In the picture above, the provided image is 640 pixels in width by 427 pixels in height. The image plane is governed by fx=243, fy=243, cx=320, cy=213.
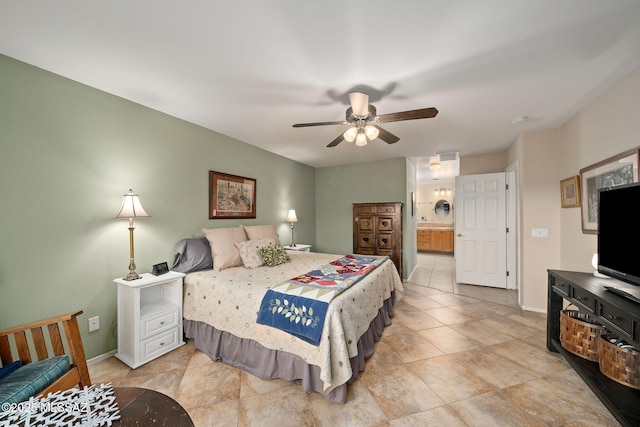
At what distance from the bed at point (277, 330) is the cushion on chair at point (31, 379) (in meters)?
1.08

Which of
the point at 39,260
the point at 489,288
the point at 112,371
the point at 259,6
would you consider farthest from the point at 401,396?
the point at 489,288

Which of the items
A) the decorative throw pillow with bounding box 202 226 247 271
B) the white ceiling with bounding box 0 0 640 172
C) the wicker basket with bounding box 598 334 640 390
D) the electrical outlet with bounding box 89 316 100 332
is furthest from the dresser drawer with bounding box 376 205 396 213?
the electrical outlet with bounding box 89 316 100 332

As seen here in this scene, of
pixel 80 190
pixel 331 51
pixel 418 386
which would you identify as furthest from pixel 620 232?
pixel 80 190

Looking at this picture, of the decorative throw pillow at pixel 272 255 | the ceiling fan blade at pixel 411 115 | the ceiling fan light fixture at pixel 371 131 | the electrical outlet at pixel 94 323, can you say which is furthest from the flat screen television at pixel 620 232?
the electrical outlet at pixel 94 323

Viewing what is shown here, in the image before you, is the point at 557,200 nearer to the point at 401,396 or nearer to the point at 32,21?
the point at 401,396

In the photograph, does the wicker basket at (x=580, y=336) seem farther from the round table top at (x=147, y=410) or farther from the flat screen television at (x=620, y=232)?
the round table top at (x=147, y=410)

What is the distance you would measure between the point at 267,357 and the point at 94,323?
1655 millimetres

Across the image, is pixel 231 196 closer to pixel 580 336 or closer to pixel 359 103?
pixel 359 103

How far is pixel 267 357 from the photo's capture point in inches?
79.4

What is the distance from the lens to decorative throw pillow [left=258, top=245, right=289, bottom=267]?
3043 millimetres

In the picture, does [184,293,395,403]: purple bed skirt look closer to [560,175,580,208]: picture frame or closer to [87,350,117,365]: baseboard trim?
[87,350,117,365]: baseboard trim

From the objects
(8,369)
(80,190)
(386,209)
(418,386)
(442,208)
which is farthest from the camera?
(442,208)

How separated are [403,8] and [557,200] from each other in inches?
134

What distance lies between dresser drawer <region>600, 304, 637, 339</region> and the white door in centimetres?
297
